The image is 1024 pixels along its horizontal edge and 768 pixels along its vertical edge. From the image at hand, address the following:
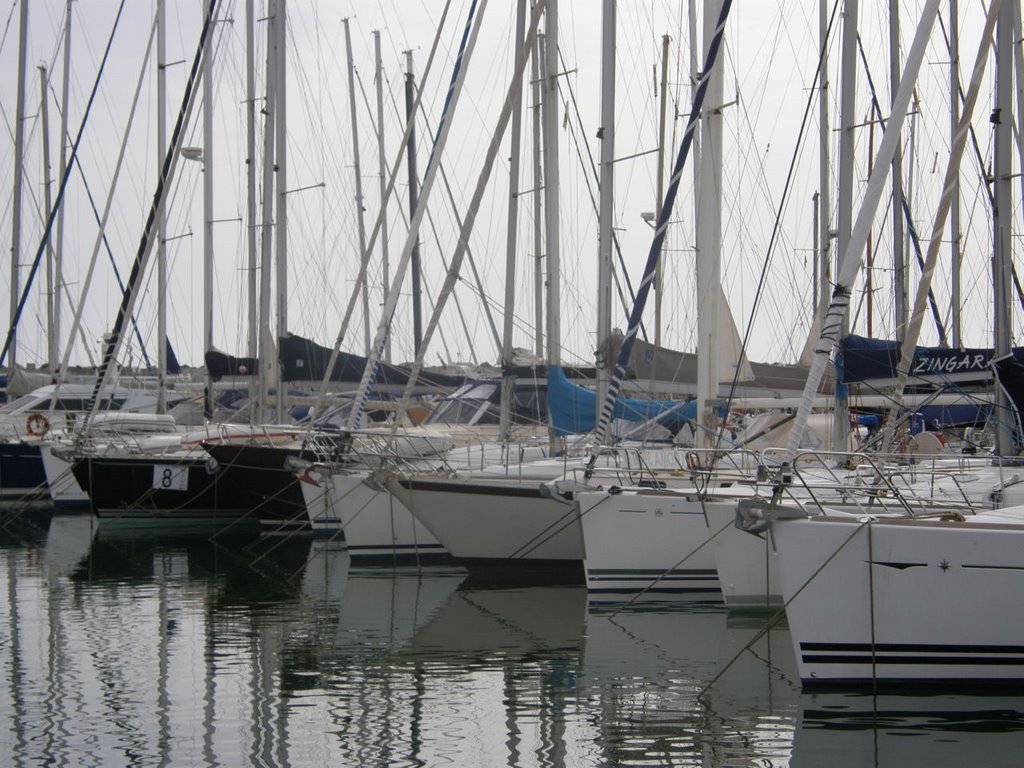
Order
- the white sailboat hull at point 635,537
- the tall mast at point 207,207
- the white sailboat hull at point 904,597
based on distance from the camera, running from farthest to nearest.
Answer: the tall mast at point 207,207 < the white sailboat hull at point 635,537 < the white sailboat hull at point 904,597

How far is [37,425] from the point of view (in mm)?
34531

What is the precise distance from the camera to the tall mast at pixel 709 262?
19266 millimetres

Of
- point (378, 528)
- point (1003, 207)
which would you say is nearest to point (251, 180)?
point (378, 528)

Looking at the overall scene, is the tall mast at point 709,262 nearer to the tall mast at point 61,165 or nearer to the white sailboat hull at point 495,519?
the white sailboat hull at point 495,519

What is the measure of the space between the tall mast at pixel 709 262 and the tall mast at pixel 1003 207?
3.86m

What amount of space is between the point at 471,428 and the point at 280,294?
16.7 ft

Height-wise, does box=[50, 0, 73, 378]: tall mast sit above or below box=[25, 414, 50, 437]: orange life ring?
above

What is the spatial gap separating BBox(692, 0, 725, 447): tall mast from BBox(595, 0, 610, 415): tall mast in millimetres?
1900

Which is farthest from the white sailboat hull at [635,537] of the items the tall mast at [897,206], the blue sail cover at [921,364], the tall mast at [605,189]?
the tall mast at [897,206]

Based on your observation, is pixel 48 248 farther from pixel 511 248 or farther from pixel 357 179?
pixel 511 248

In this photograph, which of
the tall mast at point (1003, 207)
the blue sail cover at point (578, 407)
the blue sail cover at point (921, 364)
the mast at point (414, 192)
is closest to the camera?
the tall mast at point (1003, 207)

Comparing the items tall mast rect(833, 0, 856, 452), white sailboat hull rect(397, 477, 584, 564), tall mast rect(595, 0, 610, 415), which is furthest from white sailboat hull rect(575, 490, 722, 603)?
tall mast rect(595, 0, 610, 415)

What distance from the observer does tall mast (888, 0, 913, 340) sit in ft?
73.9

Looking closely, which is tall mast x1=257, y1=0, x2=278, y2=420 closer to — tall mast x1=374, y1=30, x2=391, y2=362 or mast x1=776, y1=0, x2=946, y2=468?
tall mast x1=374, y1=30, x2=391, y2=362
